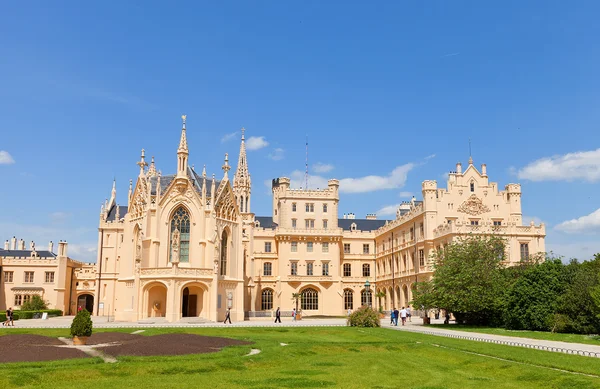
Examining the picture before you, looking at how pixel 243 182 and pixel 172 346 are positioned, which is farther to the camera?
pixel 243 182

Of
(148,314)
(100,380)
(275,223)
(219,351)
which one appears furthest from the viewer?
(275,223)

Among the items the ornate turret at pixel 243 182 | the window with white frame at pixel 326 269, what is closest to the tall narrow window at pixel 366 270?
the window with white frame at pixel 326 269

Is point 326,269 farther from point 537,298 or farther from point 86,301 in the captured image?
point 537,298

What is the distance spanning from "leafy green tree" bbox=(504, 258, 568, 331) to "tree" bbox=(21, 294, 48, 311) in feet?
196

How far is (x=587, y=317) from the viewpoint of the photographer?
3453 cm

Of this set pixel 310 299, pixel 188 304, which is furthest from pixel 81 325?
Result: pixel 310 299

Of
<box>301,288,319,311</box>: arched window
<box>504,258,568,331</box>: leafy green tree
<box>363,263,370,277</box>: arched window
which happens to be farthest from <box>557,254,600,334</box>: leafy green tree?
<box>363,263,370,277</box>: arched window

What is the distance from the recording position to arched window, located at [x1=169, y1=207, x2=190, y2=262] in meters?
56.6

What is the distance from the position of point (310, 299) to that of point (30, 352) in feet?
196

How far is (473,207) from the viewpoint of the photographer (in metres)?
65.9

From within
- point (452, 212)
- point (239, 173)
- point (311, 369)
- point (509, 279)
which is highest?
point (239, 173)

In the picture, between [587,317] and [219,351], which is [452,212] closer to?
[587,317]

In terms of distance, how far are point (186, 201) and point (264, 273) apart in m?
25.8

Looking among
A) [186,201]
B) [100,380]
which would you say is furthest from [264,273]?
[100,380]
